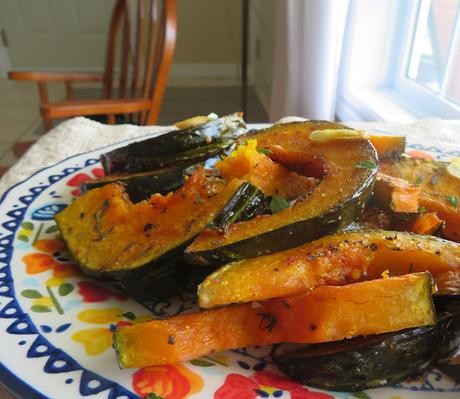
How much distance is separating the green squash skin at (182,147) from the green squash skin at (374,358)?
1.23ft

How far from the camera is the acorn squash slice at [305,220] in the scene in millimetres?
534

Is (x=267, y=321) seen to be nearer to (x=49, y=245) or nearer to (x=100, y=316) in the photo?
(x=100, y=316)

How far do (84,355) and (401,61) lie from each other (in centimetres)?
183

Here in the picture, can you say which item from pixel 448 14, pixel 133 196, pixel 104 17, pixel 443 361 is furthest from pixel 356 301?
pixel 104 17

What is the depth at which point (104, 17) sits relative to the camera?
415 centimetres

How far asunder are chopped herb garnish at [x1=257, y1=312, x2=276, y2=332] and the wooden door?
412 cm

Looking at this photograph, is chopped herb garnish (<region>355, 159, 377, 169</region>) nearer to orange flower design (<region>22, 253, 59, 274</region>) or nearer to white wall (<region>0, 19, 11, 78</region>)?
orange flower design (<region>22, 253, 59, 274</region>)

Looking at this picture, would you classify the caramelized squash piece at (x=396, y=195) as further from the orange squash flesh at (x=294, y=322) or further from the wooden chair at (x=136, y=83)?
the wooden chair at (x=136, y=83)

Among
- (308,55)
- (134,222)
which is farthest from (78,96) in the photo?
(134,222)

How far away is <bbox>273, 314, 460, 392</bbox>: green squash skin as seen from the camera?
0.48 m

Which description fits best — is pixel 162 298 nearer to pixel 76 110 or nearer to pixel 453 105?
pixel 76 110

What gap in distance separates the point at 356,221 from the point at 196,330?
0.80 feet

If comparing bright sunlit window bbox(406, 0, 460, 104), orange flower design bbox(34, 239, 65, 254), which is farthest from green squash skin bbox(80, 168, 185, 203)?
bright sunlit window bbox(406, 0, 460, 104)

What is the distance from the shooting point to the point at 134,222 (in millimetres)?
656
